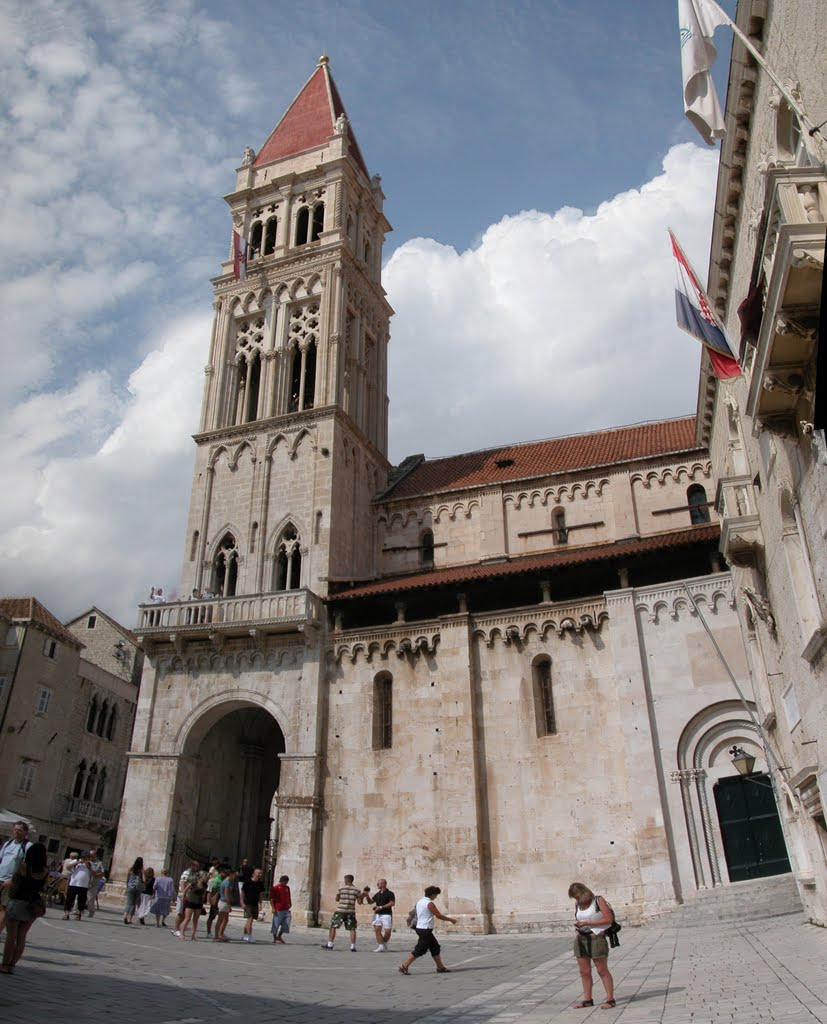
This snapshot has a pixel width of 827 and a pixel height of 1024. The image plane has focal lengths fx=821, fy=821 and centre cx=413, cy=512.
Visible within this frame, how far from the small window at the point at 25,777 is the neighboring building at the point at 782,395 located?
99.4 ft

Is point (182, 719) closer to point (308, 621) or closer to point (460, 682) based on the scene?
point (308, 621)

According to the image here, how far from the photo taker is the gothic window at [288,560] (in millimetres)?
30156

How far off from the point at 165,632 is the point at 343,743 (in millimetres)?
7536

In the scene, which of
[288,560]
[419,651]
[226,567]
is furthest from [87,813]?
[419,651]

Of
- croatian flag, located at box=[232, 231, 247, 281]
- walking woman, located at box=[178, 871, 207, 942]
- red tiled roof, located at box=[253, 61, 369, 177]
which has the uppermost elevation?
red tiled roof, located at box=[253, 61, 369, 177]

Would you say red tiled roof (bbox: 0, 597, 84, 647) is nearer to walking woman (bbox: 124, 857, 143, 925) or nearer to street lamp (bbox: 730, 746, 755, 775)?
walking woman (bbox: 124, 857, 143, 925)

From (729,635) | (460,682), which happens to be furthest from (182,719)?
(729,635)

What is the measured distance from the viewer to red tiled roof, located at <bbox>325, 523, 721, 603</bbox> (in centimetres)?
2377

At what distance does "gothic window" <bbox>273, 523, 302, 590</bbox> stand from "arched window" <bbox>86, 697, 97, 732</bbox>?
16846 mm

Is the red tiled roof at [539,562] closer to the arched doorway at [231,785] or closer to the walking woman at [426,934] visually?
the arched doorway at [231,785]

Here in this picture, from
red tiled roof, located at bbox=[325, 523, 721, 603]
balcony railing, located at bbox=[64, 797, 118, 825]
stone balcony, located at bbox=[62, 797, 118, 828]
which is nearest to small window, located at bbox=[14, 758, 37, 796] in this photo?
stone balcony, located at bbox=[62, 797, 118, 828]

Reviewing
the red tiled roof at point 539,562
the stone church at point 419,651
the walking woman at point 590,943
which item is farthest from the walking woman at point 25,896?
the red tiled roof at point 539,562

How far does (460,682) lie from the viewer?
82.5ft

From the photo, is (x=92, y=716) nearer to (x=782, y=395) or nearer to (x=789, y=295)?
(x=782, y=395)
